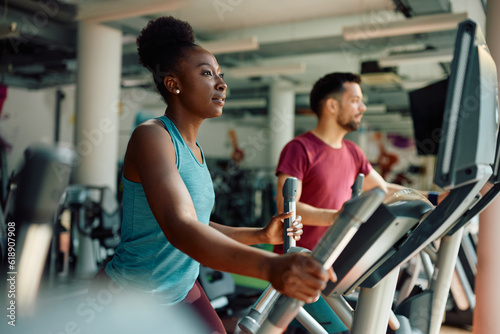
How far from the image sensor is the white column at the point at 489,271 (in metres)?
1.87

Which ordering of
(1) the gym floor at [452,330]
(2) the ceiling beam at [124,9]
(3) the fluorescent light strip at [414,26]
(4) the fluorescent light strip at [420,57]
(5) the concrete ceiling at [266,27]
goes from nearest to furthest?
(1) the gym floor at [452,330], (2) the ceiling beam at [124,9], (3) the fluorescent light strip at [414,26], (5) the concrete ceiling at [266,27], (4) the fluorescent light strip at [420,57]

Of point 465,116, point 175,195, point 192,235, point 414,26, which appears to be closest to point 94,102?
point 414,26

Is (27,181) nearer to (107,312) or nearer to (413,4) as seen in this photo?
(107,312)

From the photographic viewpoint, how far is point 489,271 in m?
1.90

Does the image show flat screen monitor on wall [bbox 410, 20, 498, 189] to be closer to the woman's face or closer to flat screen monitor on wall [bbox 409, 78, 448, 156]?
the woman's face

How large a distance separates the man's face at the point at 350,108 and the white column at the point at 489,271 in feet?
1.99

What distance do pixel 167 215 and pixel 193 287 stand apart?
0.43 meters

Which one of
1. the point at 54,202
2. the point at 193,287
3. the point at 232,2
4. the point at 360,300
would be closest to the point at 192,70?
the point at 54,202

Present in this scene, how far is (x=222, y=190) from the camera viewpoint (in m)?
8.41

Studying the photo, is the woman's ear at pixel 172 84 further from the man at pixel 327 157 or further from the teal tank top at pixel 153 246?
the man at pixel 327 157

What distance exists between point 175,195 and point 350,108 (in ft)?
4.81

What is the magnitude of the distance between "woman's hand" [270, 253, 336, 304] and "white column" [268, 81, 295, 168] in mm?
9621

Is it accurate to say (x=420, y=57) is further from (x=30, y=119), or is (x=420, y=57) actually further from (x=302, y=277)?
(x=30, y=119)

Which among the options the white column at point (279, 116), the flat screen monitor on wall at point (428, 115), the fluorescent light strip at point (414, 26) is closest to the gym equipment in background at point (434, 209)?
the flat screen monitor on wall at point (428, 115)
